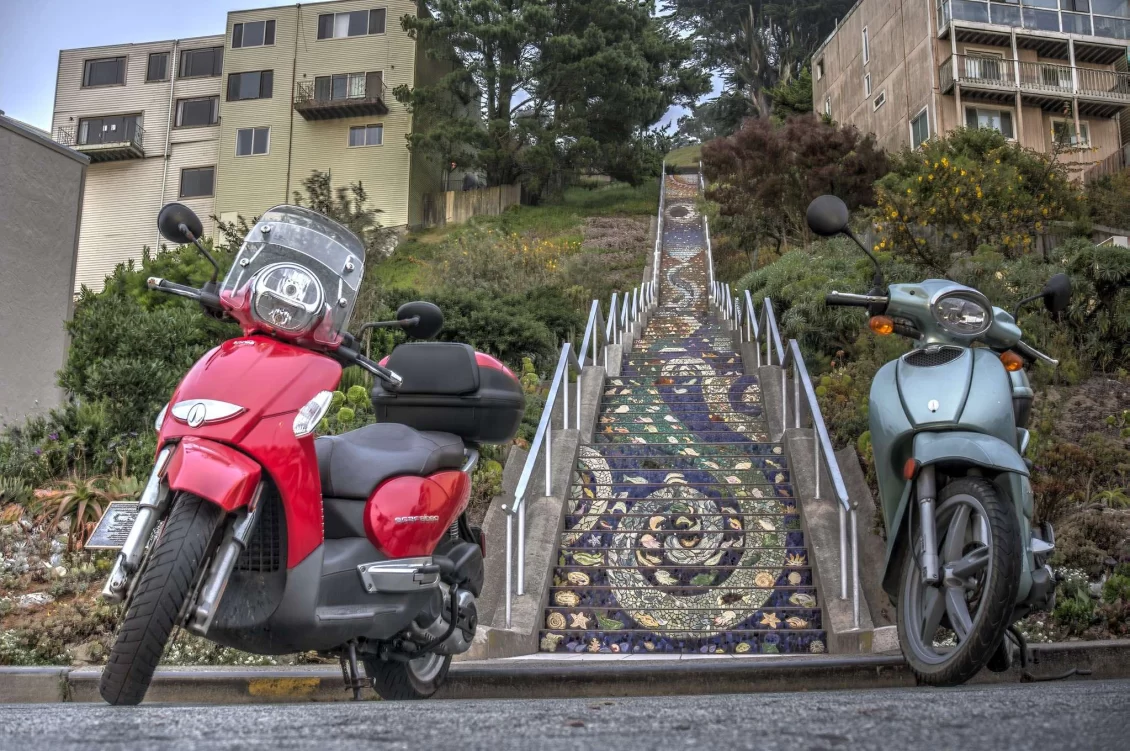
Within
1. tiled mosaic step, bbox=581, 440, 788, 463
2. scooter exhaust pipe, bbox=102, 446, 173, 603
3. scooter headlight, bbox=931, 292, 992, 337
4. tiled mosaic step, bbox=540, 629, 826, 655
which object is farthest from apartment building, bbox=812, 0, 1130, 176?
scooter exhaust pipe, bbox=102, 446, 173, 603

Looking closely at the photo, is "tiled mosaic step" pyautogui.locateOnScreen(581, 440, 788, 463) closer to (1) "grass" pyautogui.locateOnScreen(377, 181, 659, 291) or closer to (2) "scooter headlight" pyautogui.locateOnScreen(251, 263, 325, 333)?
(2) "scooter headlight" pyautogui.locateOnScreen(251, 263, 325, 333)

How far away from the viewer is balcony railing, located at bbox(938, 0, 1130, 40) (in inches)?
934

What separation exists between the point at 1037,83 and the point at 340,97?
70.4 feet

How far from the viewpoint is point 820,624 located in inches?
228

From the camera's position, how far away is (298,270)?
124 inches

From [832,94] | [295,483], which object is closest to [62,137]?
[832,94]

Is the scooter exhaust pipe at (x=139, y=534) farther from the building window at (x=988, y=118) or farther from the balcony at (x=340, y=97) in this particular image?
the balcony at (x=340, y=97)

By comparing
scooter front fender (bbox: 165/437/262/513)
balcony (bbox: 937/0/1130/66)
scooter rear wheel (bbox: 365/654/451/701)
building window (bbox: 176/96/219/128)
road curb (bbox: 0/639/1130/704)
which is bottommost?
road curb (bbox: 0/639/1130/704)

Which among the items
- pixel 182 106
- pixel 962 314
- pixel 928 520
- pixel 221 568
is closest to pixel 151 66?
pixel 182 106

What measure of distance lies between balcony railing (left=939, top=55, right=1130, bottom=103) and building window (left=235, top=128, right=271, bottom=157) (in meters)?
22.0

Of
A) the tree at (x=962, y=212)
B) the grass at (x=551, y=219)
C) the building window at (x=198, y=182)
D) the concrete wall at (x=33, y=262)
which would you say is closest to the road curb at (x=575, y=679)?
the concrete wall at (x=33, y=262)

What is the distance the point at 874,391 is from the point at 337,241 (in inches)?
87.7

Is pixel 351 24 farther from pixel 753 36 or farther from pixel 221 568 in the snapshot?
pixel 221 568

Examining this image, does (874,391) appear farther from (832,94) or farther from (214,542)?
(832,94)
